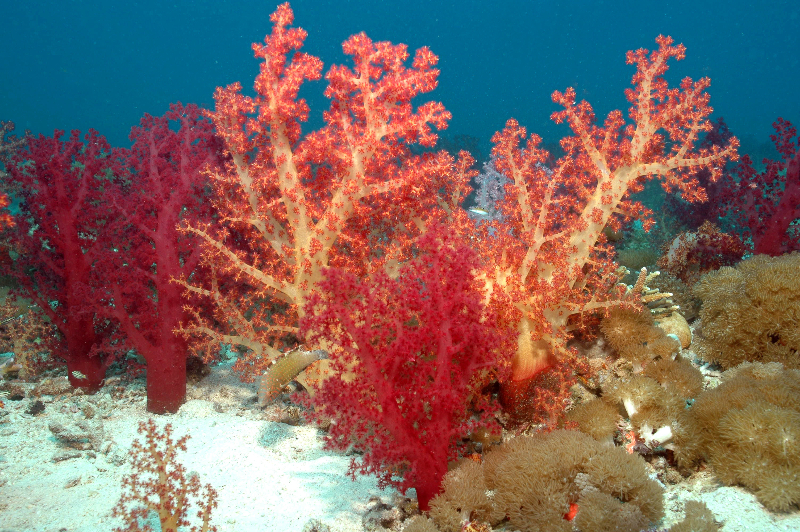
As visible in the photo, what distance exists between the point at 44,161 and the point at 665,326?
6916 millimetres

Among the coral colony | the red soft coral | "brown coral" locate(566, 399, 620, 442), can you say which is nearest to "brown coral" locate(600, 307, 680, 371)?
the coral colony

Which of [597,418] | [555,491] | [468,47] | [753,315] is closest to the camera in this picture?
[555,491]

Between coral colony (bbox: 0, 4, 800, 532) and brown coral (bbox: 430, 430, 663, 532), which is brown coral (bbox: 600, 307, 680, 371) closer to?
coral colony (bbox: 0, 4, 800, 532)

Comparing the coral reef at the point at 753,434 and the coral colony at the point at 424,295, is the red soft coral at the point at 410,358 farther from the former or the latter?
the coral reef at the point at 753,434

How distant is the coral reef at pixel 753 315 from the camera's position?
376 centimetres

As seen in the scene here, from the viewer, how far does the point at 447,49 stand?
373 ft

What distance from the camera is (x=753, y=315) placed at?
3.89 m

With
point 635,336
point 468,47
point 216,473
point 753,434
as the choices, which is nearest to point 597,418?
point 753,434

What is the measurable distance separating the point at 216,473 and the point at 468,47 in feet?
430

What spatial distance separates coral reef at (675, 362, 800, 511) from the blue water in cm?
9629

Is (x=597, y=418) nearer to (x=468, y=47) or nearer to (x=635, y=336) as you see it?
(x=635, y=336)

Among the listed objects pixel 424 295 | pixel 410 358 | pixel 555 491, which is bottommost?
pixel 555 491

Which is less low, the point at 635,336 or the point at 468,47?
the point at 468,47

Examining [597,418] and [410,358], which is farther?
[597,418]
